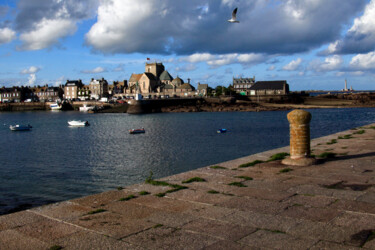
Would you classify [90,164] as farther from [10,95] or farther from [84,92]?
[10,95]

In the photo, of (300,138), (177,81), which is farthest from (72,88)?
(300,138)

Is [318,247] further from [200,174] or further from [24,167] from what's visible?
[24,167]

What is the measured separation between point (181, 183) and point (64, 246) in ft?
17.0

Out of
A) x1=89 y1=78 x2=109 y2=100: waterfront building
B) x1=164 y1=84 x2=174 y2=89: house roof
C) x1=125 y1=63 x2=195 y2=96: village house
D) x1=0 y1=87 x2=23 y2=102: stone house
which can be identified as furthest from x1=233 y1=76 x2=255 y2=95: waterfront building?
x1=0 y1=87 x2=23 y2=102: stone house

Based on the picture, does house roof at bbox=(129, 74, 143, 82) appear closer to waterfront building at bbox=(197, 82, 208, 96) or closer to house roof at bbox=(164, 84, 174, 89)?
house roof at bbox=(164, 84, 174, 89)

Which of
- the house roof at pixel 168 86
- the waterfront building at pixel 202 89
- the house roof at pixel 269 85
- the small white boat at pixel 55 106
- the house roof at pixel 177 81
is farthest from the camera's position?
the house roof at pixel 177 81

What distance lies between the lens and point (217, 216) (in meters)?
8.12

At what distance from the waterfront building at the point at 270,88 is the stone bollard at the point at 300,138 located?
146 metres

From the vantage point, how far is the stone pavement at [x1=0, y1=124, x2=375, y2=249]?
674 cm

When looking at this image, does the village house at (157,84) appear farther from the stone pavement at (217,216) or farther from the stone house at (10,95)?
the stone pavement at (217,216)

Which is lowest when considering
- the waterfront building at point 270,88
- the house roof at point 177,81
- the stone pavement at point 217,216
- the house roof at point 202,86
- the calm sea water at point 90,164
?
the calm sea water at point 90,164

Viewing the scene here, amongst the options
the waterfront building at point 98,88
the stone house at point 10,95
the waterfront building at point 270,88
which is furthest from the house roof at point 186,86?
the stone house at point 10,95

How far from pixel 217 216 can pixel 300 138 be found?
6.47m

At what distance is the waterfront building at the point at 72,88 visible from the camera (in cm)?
19425
